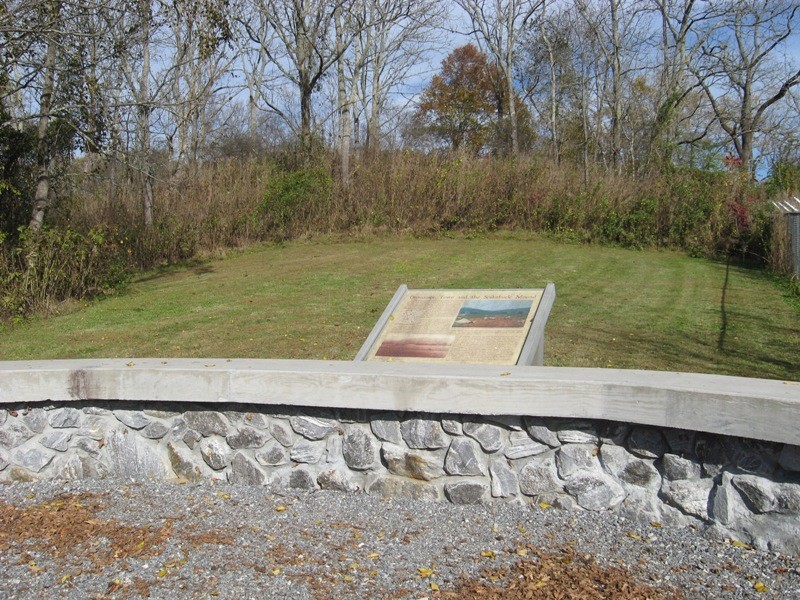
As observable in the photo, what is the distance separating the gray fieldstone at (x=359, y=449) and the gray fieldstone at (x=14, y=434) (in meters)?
2.04

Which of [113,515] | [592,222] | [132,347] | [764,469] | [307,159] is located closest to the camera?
[764,469]

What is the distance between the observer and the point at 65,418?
15.5ft

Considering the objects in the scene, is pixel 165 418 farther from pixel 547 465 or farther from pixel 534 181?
pixel 534 181

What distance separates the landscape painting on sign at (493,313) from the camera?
5.11 meters

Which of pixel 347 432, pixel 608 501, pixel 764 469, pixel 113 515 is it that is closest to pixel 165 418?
pixel 113 515

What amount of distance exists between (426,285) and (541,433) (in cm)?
764

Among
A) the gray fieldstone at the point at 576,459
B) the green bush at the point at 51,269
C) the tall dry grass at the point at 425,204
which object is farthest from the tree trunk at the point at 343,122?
the gray fieldstone at the point at 576,459

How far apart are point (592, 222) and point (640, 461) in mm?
14529

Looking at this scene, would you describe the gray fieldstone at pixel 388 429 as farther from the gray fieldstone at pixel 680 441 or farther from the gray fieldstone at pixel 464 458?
Answer: the gray fieldstone at pixel 680 441

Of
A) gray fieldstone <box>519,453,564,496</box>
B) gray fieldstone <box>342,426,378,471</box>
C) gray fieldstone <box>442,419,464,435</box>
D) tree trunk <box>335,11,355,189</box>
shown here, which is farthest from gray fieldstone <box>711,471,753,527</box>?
tree trunk <box>335,11,355,189</box>

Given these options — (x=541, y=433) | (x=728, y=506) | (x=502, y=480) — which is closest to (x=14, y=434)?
(x=502, y=480)

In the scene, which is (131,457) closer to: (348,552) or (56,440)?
(56,440)

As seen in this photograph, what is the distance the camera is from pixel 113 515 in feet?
13.7

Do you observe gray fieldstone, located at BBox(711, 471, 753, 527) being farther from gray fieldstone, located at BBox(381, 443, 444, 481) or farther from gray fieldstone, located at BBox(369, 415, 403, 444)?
gray fieldstone, located at BBox(369, 415, 403, 444)
